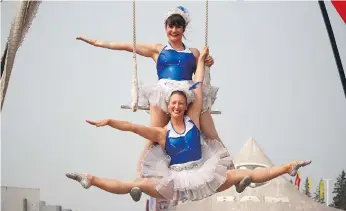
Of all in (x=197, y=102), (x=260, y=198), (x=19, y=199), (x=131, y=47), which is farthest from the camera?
(x=260, y=198)

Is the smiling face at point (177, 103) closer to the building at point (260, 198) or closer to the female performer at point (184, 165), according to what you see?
the female performer at point (184, 165)

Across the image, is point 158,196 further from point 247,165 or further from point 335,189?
point 335,189

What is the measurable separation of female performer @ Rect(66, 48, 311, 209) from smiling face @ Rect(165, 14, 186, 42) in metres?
0.32

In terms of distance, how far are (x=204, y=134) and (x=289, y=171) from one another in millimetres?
560

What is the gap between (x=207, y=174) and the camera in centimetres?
409

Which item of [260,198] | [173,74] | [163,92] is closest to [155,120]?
[163,92]

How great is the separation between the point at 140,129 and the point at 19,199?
2.10 m

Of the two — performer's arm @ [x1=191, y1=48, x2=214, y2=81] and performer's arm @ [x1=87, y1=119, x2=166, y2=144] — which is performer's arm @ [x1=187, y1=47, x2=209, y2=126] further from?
performer's arm @ [x1=87, y1=119, x2=166, y2=144]

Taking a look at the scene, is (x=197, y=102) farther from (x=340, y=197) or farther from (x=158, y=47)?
(x=340, y=197)

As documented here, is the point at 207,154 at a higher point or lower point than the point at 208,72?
lower

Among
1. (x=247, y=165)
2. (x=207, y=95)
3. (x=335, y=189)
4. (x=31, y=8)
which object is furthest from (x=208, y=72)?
(x=335, y=189)

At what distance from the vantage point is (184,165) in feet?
13.6

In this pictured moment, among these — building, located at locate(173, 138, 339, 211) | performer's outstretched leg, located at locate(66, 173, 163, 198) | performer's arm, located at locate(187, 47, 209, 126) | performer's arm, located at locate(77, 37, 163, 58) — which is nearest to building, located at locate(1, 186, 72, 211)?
performer's arm, located at locate(77, 37, 163, 58)

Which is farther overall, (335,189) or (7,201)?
(335,189)
